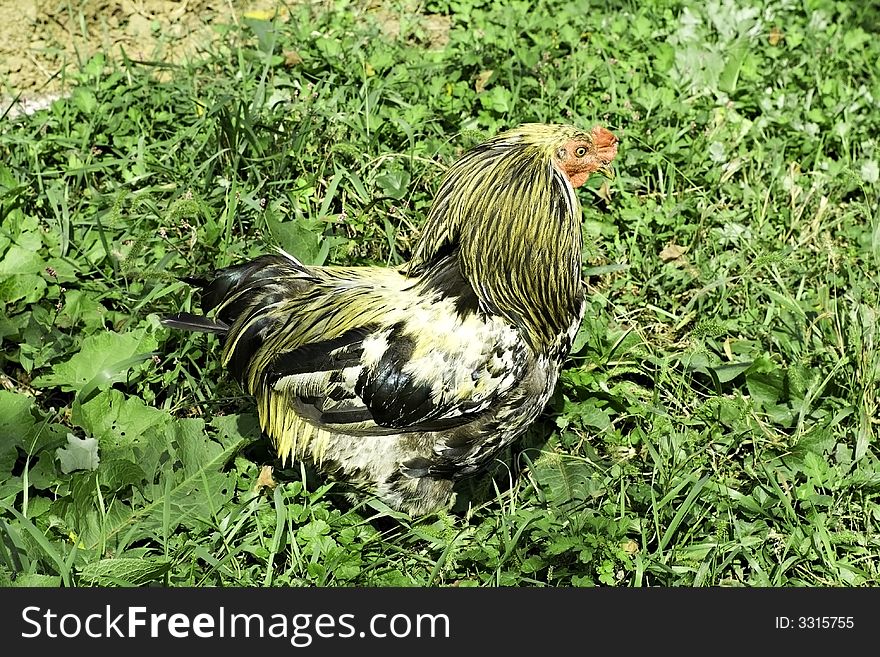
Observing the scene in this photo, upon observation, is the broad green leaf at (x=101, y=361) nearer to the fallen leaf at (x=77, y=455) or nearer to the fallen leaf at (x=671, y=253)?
the fallen leaf at (x=77, y=455)

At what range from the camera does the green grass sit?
3309 mm

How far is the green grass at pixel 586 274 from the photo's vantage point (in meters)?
3.31

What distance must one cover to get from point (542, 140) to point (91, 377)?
191 centimetres

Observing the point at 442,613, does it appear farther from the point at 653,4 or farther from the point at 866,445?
the point at 653,4

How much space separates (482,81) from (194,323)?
2267 millimetres

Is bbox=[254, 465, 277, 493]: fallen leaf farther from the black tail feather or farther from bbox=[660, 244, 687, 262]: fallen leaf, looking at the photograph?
bbox=[660, 244, 687, 262]: fallen leaf

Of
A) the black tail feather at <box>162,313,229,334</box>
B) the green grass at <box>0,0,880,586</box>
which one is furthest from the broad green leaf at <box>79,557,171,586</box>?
the black tail feather at <box>162,313,229,334</box>

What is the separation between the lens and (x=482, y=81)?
15.8 ft

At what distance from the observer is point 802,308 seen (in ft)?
13.7

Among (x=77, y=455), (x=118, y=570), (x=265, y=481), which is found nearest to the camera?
(x=118, y=570)

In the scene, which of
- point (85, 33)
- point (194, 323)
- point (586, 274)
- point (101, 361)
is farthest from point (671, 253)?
point (85, 33)

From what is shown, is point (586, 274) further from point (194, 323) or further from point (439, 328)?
point (194, 323)

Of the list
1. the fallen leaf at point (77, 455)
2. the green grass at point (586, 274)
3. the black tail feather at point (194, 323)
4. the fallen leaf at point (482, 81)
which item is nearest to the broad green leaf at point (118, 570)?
the green grass at point (586, 274)

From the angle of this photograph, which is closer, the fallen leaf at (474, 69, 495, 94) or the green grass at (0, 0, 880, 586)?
the green grass at (0, 0, 880, 586)
